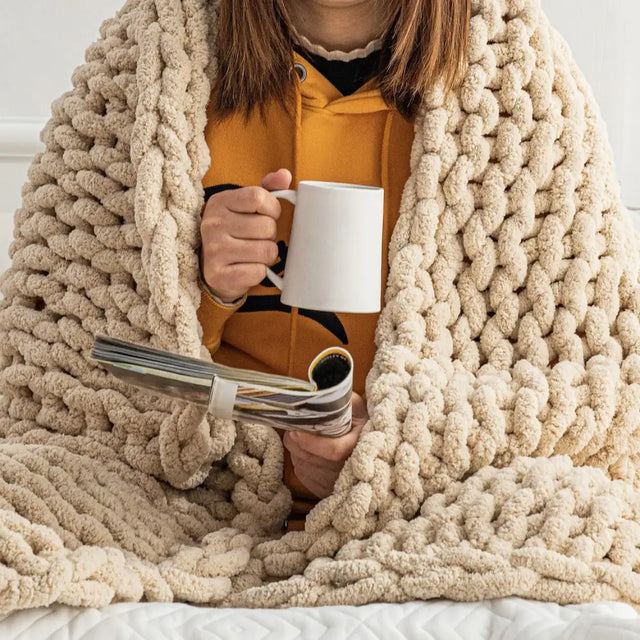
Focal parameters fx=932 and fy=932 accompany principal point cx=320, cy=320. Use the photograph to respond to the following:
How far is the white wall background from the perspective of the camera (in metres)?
1.71

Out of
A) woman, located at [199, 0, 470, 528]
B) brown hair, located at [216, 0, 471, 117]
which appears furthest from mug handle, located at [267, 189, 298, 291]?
brown hair, located at [216, 0, 471, 117]

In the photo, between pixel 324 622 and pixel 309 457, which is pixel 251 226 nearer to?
pixel 309 457

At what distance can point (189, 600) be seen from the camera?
36.9 inches

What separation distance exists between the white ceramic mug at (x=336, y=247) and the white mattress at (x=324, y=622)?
0.95 feet

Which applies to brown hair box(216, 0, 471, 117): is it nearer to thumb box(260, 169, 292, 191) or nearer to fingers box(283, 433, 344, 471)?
thumb box(260, 169, 292, 191)

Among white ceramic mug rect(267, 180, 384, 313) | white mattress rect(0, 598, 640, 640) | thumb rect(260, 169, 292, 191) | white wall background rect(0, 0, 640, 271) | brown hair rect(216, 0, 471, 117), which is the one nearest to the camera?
white mattress rect(0, 598, 640, 640)

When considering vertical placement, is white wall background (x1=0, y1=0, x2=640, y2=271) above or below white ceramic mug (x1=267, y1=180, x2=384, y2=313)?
above

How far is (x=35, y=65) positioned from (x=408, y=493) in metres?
1.17

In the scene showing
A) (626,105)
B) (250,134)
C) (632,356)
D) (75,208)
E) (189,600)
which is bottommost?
(189,600)

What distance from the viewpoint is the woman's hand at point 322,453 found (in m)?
1.01

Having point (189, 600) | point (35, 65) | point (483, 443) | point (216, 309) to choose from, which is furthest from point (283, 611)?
point (35, 65)

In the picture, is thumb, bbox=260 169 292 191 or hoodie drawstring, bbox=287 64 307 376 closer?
thumb, bbox=260 169 292 191

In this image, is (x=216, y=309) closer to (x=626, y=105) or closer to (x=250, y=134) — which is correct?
(x=250, y=134)

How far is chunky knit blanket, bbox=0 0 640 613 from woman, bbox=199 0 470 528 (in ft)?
0.11
